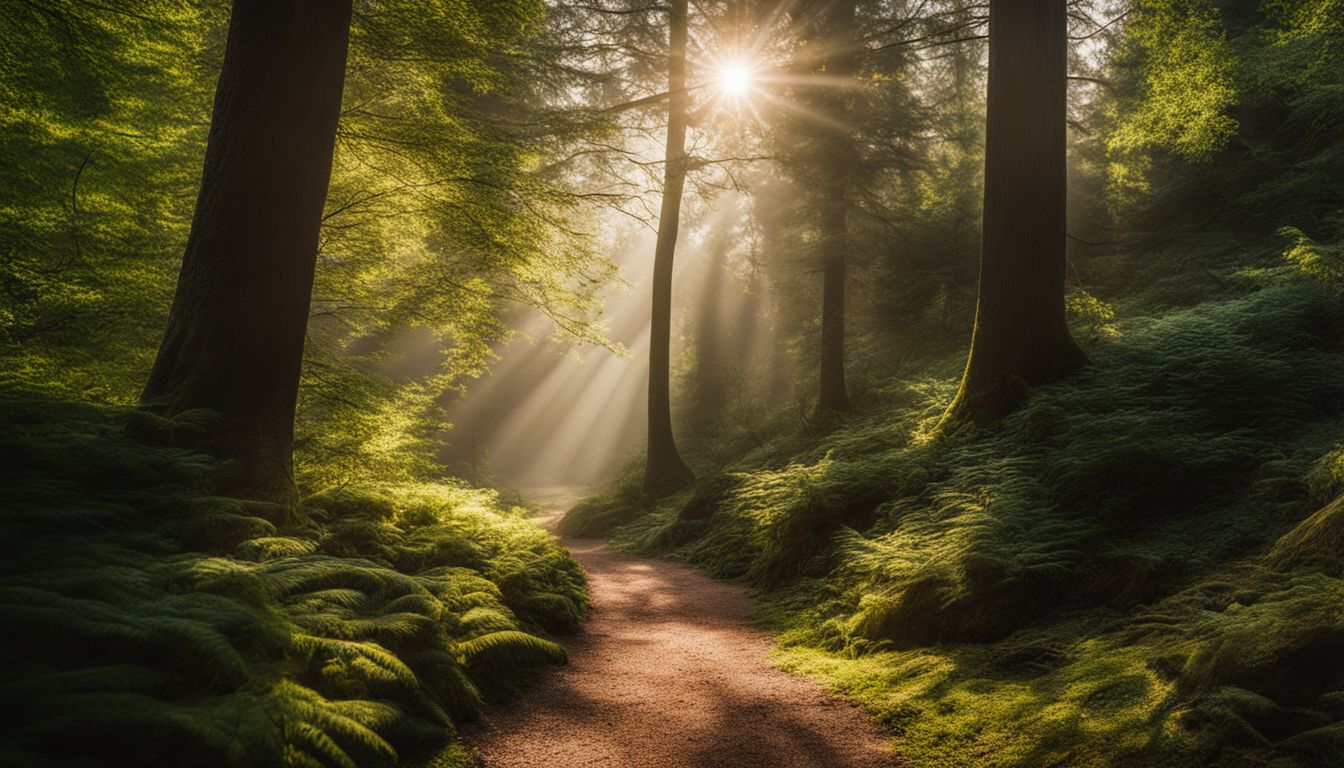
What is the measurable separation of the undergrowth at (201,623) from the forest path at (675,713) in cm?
33

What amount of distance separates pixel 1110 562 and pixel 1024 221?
4.50 m

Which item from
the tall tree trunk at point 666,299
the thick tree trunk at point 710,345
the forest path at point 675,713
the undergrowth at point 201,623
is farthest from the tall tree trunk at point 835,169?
the undergrowth at point 201,623

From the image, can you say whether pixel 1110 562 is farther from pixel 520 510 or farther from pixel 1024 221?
pixel 520 510

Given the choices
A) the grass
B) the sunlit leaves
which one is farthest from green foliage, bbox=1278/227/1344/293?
the sunlit leaves

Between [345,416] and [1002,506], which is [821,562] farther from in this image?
[345,416]

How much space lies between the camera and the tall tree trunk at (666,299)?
45.6 ft

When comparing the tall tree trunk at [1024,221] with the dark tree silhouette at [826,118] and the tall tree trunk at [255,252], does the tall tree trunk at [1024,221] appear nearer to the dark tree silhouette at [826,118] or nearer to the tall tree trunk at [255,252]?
the dark tree silhouette at [826,118]

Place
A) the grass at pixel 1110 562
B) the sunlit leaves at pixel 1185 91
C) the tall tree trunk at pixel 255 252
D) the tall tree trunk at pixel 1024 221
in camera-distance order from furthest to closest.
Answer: the sunlit leaves at pixel 1185 91 → the tall tree trunk at pixel 1024 221 → the tall tree trunk at pixel 255 252 → the grass at pixel 1110 562

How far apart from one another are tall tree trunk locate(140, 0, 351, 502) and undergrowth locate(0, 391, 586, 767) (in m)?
0.48

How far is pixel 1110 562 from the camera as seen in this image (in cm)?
460

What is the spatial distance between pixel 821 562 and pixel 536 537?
3144mm

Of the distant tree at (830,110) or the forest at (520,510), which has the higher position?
the distant tree at (830,110)

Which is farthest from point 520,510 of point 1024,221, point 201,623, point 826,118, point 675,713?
point 826,118

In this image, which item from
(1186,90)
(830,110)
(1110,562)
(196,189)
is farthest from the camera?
(830,110)
